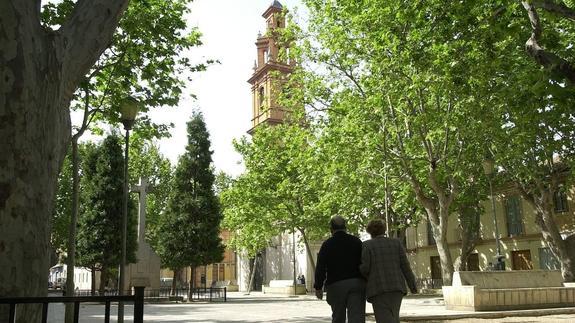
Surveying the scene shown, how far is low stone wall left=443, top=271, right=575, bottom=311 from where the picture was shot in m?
14.7

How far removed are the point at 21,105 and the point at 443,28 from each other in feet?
31.8

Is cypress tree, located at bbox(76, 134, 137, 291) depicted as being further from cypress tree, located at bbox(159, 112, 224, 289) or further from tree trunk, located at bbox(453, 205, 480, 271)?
tree trunk, located at bbox(453, 205, 480, 271)

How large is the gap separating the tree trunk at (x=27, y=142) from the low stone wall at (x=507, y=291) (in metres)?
12.8

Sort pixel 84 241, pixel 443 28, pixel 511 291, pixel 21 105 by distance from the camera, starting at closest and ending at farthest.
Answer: pixel 21 105 → pixel 443 28 → pixel 511 291 → pixel 84 241

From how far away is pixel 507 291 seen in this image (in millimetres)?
15023

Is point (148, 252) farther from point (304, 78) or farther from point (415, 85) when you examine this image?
point (415, 85)

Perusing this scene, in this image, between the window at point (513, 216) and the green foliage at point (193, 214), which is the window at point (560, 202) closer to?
the window at point (513, 216)

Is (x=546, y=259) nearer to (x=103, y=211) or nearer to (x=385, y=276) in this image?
(x=103, y=211)

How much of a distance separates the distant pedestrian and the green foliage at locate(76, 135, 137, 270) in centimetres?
2814

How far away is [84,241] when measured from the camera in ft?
105

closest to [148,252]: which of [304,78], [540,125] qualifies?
[304,78]

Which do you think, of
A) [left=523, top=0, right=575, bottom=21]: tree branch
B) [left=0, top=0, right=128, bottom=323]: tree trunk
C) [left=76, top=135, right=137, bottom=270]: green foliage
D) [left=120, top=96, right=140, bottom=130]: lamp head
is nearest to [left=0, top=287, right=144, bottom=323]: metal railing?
[left=0, top=0, right=128, bottom=323]: tree trunk

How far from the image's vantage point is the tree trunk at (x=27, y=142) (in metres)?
4.01

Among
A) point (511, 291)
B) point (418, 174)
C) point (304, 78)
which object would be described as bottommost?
Result: point (511, 291)
